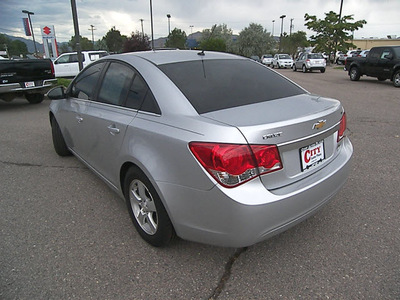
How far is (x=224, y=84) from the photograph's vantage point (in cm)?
260

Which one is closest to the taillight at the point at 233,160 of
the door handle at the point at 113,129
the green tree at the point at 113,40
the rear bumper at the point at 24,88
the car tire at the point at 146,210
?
the car tire at the point at 146,210

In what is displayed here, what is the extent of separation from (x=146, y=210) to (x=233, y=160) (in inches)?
41.6

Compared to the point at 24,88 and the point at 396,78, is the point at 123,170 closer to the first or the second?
the point at 24,88

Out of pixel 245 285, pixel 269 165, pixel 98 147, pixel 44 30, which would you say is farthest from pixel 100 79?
pixel 44 30

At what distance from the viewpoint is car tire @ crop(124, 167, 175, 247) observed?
A: 7.62 feet

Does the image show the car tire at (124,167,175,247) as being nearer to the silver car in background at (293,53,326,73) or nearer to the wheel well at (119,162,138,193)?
the wheel well at (119,162,138,193)

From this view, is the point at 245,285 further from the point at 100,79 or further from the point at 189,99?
the point at 100,79

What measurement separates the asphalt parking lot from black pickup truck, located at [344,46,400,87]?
1156 cm

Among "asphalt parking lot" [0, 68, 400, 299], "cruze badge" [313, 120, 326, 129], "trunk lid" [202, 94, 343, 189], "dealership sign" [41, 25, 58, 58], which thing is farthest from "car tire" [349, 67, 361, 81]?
"dealership sign" [41, 25, 58, 58]

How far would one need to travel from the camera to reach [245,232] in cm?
193

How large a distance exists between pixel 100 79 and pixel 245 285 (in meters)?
2.52

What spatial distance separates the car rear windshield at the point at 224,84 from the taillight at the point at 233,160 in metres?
0.40

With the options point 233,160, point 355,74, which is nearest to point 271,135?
point 233,160

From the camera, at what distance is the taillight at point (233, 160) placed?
1.85 m
